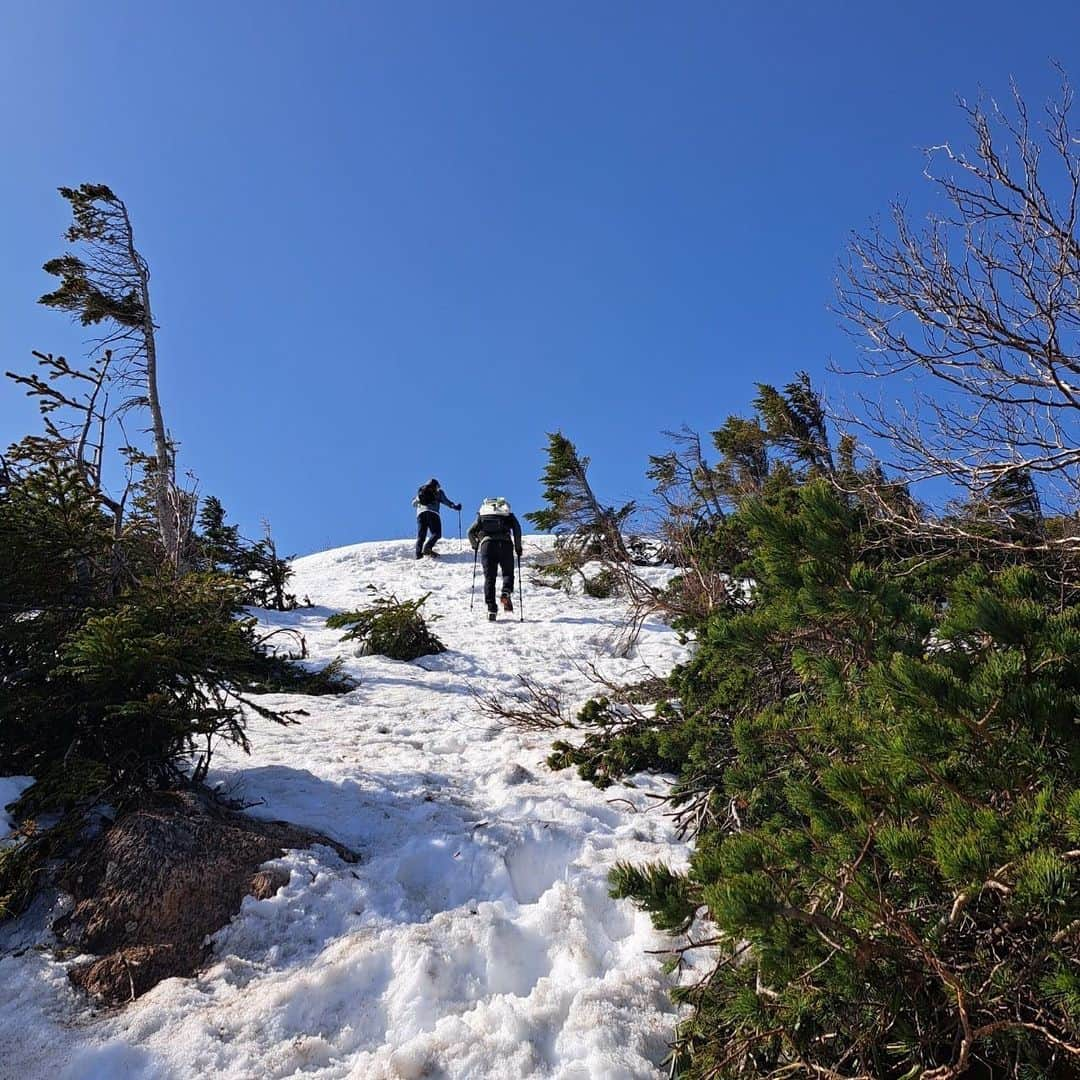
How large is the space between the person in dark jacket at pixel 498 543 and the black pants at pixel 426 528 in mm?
5973

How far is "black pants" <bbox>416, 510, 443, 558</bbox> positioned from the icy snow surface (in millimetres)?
13045

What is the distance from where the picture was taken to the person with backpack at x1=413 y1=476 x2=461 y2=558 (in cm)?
1819

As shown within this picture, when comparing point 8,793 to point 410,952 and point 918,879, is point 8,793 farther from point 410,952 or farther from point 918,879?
point 918,879

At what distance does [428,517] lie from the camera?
718 inches

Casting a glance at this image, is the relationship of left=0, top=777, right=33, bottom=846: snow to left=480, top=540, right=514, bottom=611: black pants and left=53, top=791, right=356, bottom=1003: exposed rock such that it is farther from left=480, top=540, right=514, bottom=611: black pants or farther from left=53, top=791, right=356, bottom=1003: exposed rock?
left=480, top=540, right=514, bottom=611: black pants

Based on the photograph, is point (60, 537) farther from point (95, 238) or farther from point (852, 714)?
point (95, 238)

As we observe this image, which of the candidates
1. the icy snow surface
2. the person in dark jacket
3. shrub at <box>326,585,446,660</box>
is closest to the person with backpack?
the person in dark jacket


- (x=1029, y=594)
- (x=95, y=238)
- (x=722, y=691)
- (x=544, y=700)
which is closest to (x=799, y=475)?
(x=544, y=700)

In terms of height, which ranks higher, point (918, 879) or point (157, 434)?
point (157, 434)

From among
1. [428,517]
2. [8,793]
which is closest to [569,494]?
[428,517]

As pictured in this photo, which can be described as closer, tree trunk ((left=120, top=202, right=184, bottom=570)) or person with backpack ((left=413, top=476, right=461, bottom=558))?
tree trunk ((left=120, top=202, right=184, bottom=570))

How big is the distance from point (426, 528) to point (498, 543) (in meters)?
6.66

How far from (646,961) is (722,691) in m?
1.73

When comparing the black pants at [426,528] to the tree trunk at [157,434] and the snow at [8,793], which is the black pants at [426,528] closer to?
the tree trunk at [157,434]
